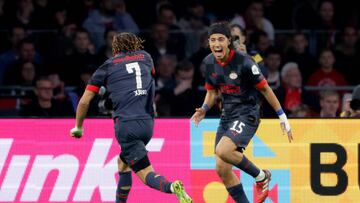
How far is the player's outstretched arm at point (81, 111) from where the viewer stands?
13266 millimetres

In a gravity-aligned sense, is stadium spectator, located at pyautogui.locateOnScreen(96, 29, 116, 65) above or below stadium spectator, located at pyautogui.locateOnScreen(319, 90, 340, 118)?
above

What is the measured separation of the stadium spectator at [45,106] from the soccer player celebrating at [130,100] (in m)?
3.20

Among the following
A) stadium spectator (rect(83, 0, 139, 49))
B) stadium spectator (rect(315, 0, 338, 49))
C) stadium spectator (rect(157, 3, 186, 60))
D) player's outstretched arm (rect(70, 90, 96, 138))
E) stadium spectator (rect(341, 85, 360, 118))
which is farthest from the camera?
stadium spectator (rect(315, 0, 338, 49))

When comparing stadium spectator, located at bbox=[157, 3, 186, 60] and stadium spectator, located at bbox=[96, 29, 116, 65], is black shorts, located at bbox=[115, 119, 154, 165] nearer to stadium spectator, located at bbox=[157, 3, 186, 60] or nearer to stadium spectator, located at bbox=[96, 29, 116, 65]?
stadium spectator, located at bbox=[96, 29, 116, 65]

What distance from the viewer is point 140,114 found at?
1333 centimetres

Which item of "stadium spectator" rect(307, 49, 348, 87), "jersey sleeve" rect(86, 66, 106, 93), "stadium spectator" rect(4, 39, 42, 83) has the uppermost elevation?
"jersey sleeve" rect(86, 66, 106, 93)

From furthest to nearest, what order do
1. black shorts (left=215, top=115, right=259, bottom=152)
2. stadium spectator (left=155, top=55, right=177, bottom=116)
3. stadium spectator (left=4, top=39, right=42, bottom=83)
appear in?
stadium spectator (left=4, top=39, right=42, bottom=83) → stadium spectator (left=155, top=55, right=177, bottom=116) → black shorts (left=215, top=115, right=259, bottom=152)

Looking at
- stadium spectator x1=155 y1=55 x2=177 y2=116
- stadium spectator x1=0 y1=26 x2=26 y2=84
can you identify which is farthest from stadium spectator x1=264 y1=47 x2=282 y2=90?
stadium spectator x1=0 y1=26 x2=26 y2=84

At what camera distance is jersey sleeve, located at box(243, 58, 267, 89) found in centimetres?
1327

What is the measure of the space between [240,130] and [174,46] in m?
5.89

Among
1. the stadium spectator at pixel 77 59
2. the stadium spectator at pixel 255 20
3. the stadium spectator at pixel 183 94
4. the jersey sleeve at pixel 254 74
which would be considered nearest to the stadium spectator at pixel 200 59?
the stadium spectator at pixel 183 94

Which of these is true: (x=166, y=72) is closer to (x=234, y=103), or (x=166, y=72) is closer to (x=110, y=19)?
(x=110, y=19)

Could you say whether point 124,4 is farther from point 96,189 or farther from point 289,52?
point 96,189

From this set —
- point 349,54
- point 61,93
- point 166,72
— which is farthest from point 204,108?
point 349,54
